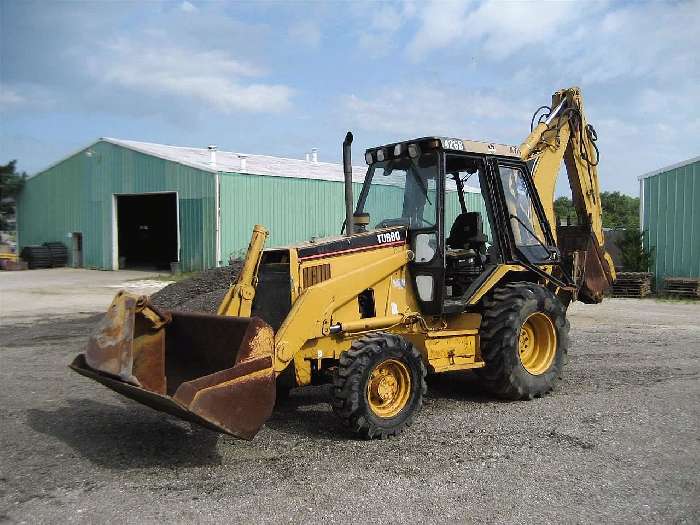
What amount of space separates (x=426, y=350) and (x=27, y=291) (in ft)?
55.0

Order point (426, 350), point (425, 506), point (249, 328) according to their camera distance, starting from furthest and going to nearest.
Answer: point (426, 350), point (249, 328), point (425, 506)

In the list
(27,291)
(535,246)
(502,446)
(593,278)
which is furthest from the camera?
(27,291)

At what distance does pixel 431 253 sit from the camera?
21.2ft

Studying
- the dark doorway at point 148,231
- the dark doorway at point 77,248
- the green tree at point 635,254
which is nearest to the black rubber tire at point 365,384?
the green tree at point 635,254

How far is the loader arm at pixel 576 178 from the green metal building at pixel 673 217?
9281 millimetres

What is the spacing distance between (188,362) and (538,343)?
147 inches

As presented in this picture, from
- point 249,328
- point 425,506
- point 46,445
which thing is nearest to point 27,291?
point 46,445

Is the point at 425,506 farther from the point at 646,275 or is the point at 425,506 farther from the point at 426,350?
the point at 646,275

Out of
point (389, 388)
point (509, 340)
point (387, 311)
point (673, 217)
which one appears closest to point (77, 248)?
point (673, 217)

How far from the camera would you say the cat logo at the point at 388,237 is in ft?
20.9

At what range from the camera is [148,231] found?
103 feet

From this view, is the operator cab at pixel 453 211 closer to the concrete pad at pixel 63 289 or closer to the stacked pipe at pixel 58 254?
the concrete pad at pixel 63 289

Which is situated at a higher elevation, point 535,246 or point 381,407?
point 535,246

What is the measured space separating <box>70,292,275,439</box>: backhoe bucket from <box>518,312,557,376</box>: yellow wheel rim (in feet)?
10.6
